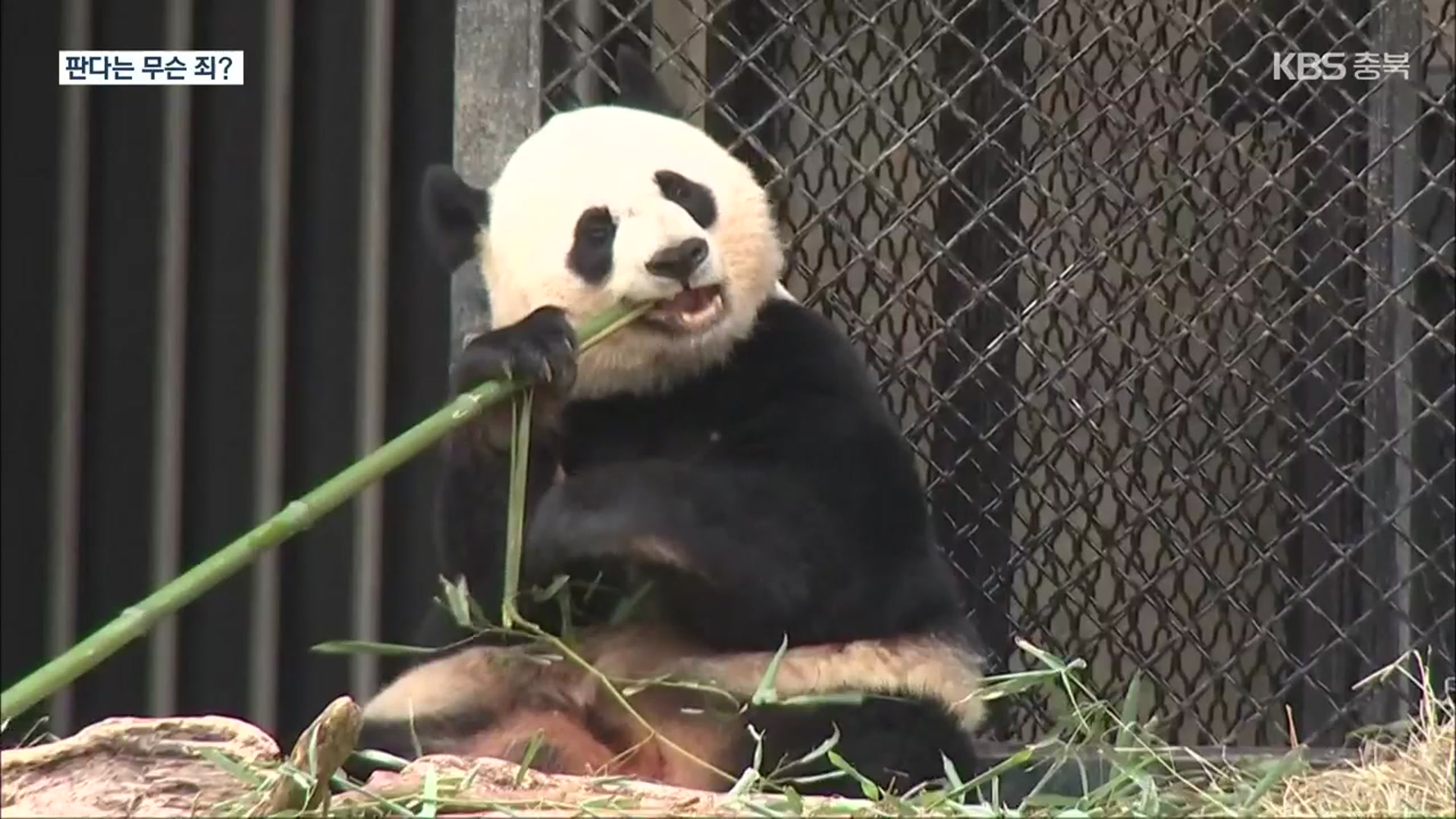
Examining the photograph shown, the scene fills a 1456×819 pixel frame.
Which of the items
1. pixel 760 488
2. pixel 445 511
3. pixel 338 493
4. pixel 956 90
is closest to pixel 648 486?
pixel 760 488

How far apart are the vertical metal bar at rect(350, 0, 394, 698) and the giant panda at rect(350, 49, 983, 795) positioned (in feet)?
3.66

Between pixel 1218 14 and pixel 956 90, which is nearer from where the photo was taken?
pixel 956 90

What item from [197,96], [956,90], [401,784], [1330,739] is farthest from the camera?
[197,96]

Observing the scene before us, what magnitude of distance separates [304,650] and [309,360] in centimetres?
64

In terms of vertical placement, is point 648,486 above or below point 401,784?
above

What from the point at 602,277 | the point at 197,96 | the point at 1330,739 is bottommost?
the point at 1330,739

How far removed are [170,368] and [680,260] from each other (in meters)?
1.86

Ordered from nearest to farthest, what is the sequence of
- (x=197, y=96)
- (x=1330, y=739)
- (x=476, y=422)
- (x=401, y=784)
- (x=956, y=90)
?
(x=401, y=784), (x=476, y=422), (x=956, y=90), (x=1330, y=739), (x=197, y=96)

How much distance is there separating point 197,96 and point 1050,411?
1935 mm

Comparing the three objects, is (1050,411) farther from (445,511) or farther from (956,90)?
(445,511)

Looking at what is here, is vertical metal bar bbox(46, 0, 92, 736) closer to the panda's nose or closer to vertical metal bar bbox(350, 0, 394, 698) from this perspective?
vertical metal bar bbox(350, 0, 394, 698)

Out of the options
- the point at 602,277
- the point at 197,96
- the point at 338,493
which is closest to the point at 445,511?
the point at 602,277

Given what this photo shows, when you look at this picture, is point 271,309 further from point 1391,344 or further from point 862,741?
point 1391,344

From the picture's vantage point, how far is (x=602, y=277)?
2.80 meters
